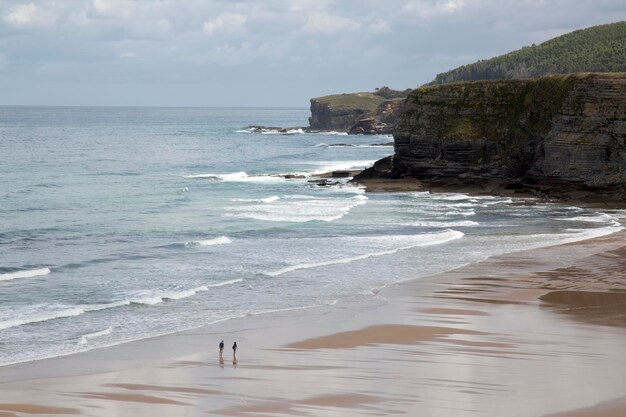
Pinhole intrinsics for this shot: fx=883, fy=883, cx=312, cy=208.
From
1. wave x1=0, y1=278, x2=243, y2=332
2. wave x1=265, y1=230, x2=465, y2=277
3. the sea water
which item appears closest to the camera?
wave x1=0, y1=278, x2=243, y2=332

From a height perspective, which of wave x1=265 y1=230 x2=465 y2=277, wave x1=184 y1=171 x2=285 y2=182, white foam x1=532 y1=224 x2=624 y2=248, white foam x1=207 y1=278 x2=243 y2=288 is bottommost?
white foam x1=532 y1=224 x2=624 y2=248

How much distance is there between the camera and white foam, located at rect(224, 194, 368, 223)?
51441 mm

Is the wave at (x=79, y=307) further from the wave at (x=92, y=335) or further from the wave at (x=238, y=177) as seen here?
the wave at (x=238, y=177)

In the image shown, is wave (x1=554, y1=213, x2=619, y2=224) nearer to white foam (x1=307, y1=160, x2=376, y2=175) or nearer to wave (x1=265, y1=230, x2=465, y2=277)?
wave (x1=265, y1=230, x2=465, y2=277)

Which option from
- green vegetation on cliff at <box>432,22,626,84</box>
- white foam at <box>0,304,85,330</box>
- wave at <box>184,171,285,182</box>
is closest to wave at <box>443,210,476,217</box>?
wave at <box>184,171,285,182</box>

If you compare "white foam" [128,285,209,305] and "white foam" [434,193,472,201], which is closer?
"white foam" [128,285,209,305]

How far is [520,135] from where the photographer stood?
205ft

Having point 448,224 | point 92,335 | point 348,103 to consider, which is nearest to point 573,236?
point 448,224

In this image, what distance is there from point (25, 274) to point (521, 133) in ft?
129

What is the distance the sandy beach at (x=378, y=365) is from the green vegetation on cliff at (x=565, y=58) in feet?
253

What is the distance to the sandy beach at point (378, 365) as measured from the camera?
1847 cm

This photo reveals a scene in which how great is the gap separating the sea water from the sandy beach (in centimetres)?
190

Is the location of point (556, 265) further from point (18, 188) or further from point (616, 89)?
point (18, 188)

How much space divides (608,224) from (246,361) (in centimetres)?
3097
